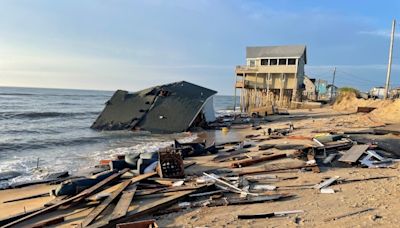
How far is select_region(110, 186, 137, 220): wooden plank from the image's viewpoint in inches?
276

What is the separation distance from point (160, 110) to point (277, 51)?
27416mm

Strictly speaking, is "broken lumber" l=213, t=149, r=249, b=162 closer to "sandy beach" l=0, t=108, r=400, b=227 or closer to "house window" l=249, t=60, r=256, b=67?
"sandy beach" l=0, t=108, r=400, b=227

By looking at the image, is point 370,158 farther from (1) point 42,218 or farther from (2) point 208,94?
(2) point 208,94

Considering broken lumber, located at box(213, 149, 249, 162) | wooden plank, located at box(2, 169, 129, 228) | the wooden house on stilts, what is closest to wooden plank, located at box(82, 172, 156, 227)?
wooden plank, located at box(2, 169, 129, 228)

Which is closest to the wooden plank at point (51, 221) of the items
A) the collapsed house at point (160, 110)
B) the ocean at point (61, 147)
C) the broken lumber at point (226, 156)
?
the ocean at point (61, 147)

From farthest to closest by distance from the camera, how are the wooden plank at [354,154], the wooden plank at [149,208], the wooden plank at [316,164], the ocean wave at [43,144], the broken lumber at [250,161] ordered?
the ocean wave at [43,144], the broken lumber at [250,161], the wooden plank at [354,154], the wooden plank at [316,164], the wooden plank at [149,208]

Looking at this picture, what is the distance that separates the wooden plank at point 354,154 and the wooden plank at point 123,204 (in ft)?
22.1

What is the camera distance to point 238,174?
10.3m

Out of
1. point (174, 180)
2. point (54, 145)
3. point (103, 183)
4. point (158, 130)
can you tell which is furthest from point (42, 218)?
point (158, 130)

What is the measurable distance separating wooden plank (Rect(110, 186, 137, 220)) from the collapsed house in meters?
18.1

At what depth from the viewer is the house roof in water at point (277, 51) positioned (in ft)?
158

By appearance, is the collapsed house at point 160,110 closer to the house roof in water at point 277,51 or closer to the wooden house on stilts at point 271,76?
the wooden house on stilts at point 271,76

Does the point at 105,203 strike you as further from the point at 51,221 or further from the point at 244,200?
the point at 244,200

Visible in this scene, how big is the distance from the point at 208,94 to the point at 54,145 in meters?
14.0
